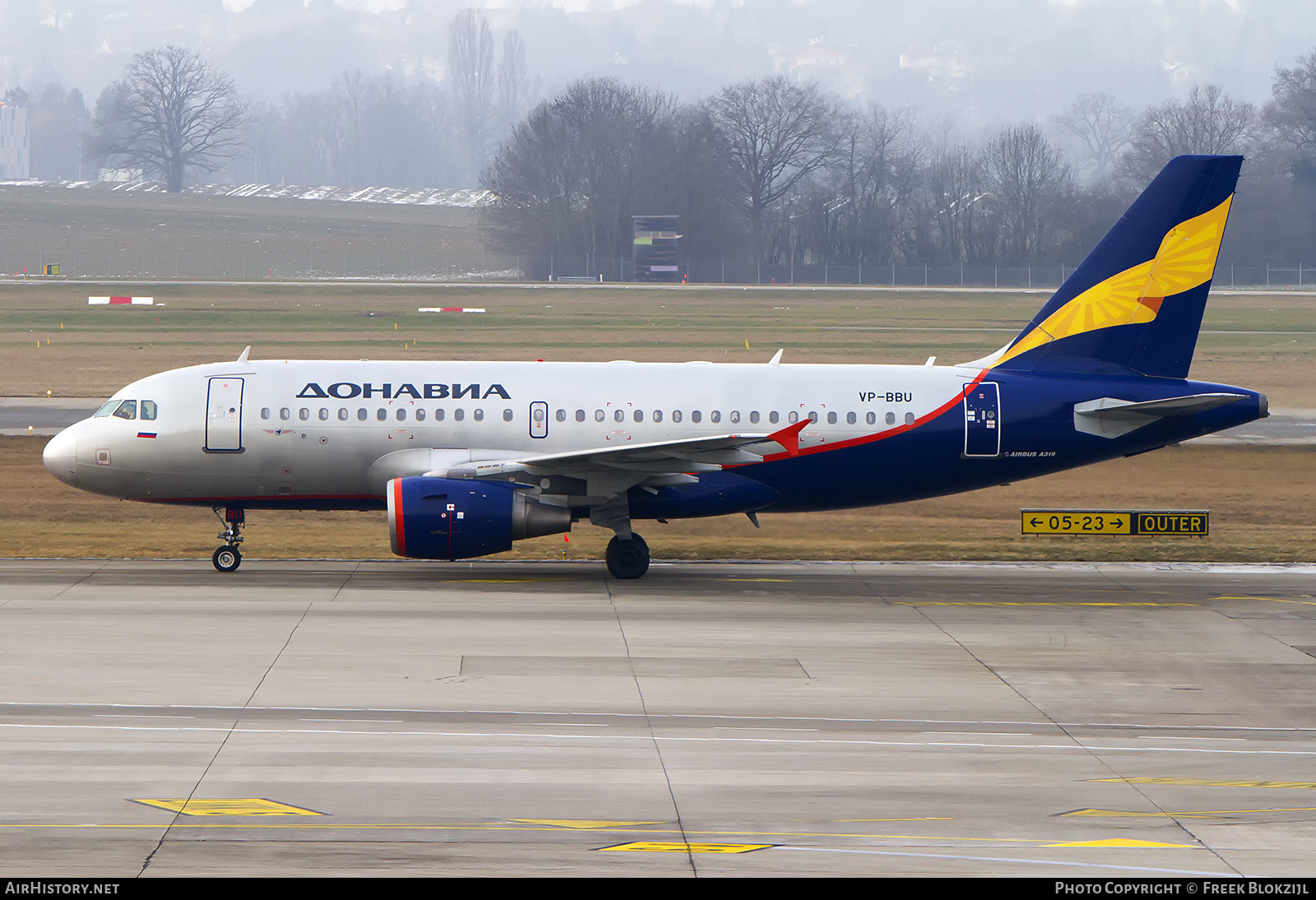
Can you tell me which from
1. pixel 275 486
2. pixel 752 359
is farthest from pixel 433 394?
pixel 752 359

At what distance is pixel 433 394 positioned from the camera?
29.0 metres

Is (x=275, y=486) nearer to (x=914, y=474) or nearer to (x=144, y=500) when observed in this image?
(x=144, y=500)

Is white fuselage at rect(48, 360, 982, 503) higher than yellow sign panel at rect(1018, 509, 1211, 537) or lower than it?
higher

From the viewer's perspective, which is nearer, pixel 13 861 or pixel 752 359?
pixel 13 861

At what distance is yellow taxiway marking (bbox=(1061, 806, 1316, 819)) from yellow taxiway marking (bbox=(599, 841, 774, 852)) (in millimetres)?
3598

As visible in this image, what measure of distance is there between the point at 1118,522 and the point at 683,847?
23.3 metres

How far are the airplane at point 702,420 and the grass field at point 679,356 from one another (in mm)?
3513

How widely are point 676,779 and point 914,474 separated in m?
14.7

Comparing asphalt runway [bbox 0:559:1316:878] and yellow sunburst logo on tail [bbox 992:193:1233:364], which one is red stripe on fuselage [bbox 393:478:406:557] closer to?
asphalt runway [bbox 0:559:1316:878]

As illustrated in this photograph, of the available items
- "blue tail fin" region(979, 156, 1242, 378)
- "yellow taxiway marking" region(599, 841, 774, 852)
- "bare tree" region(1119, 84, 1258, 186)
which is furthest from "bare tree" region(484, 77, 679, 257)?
"yellow taxiway marking" region(599, 841, 774, 852)

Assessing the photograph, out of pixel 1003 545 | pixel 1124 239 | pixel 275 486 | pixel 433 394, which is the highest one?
pixel 1124 239

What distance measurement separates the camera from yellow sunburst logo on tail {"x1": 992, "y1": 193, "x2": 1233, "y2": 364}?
2973 centimetres

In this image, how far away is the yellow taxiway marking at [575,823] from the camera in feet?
47.9

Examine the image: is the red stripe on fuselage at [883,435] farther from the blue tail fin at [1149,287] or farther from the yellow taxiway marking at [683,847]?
the yellow taxiway marking at [683,847]
